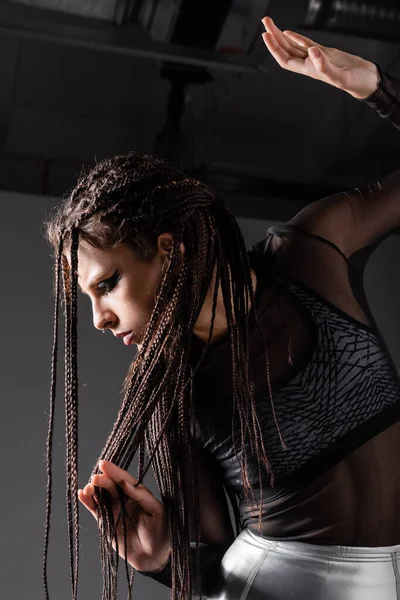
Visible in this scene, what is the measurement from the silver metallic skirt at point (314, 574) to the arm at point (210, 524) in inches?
1.1

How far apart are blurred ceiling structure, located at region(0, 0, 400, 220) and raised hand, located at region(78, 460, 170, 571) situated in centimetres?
112

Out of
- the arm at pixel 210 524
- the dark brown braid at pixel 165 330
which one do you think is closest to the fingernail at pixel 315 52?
the dark brown braid at pixel 165 330

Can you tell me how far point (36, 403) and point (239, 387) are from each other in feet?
4.04

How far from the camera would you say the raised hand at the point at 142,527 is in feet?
2.55

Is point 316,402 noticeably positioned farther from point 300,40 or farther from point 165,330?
point 300,40

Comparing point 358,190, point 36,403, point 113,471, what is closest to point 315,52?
point 358,190

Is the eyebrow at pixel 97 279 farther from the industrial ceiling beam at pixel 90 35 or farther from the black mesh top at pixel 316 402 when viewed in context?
the industrial ceiling beam at pixel 90 35

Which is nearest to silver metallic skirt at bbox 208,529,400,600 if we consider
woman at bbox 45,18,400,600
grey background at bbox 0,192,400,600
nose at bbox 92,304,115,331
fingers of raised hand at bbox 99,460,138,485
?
woman at bbox 45,18,400,600

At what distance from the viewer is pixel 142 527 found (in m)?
0.82

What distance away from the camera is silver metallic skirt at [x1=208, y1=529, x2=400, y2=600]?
783mm

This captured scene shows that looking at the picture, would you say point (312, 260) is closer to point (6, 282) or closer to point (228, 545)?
point (228, 545)

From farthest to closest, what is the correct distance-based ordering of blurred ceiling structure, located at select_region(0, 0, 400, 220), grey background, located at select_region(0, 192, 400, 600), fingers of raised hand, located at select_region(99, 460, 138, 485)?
1. grey background, located at select_region(0, 192, 400, 600)
2. blurred ceiling structure, located at select_region(0, 0, 400, 220)
3. fingers of raised hand, located at select_region(99, 460, 138, 485)

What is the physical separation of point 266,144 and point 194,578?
4.33 ft

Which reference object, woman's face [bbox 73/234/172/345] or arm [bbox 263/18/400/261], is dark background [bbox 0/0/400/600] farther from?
woman's face [bbox 73/234/172/345]
